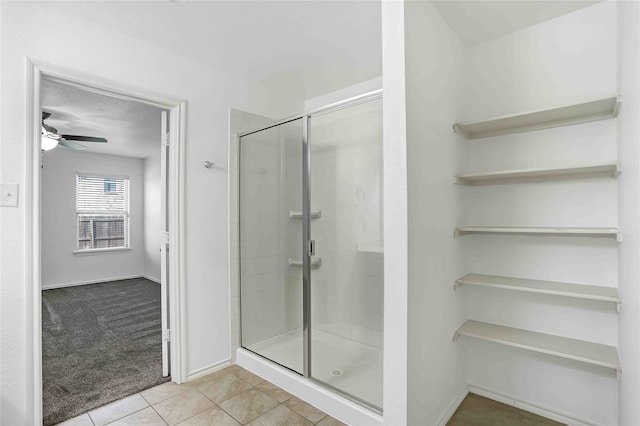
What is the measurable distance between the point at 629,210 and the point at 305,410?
204 cm

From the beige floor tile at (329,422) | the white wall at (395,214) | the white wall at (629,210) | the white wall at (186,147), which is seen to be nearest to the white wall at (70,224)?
the white wall at (186,147)

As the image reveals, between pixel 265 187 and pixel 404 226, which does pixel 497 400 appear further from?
pixel 265 187

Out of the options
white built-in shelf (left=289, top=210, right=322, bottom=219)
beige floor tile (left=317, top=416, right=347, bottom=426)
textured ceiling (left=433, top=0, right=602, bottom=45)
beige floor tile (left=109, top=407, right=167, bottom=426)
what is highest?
textured ceiling (left=433, top=0, right=602, bottom=45)

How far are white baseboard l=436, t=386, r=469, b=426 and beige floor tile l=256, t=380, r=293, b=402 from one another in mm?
994

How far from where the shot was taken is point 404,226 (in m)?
1.54

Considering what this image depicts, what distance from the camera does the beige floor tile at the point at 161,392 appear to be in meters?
2.21

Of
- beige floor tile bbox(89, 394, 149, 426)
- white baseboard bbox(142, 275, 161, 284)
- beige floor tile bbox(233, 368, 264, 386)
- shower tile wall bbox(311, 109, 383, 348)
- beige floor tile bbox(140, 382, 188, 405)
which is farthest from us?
white baseboard bbox(142, 275, 161, 284)

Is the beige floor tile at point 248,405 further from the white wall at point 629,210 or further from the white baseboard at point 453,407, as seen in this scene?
the white wall at point 629,210

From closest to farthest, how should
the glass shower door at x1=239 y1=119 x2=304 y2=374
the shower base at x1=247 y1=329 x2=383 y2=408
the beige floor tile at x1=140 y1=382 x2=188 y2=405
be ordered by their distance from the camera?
the shower base at x1=247 y1=329 x2=383 y2=408 → the beige floor tile at x1=140 y1=382 x2=188 y2=405 → the glass shower door at x1=239 y1=119 x2=304 y2=374

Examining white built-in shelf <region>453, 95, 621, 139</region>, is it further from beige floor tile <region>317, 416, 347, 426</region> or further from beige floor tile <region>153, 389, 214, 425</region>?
beige floor tile <region>153, 389, 214, 425</region>

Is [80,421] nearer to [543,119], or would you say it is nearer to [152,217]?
[543,119]

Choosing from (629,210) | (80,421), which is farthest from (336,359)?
(629,210)

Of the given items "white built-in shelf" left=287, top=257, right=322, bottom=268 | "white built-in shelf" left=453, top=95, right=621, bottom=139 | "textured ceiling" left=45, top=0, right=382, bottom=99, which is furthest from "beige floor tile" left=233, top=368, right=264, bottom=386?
"textured ceiling" left=45, top=0, right=382, bottom=99

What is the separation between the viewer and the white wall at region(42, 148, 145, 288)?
5.36 metres
